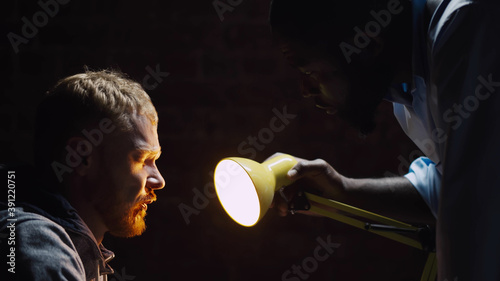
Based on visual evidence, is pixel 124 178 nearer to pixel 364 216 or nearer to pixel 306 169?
pixel 306 169

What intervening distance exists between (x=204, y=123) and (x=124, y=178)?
733 mm

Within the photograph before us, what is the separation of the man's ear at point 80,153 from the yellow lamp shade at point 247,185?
0.29m

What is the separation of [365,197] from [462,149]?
2.34ft

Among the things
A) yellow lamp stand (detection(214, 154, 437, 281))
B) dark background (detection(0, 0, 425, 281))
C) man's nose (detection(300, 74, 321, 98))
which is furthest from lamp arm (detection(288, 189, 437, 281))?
dark background (detection(0, 0, 425, 281))

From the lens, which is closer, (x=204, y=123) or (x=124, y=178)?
(x=124, y=178)

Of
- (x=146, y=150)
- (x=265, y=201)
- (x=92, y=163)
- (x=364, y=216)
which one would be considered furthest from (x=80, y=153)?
(x=364, y=216)

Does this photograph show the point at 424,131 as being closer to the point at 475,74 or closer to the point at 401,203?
the point at 401,203

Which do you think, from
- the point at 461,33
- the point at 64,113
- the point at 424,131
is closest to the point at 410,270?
the point at 424,131

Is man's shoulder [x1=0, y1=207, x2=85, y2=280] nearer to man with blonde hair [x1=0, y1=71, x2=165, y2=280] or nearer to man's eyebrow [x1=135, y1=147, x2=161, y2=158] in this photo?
man with blonde hair [x1=0, y1=71, x2=165, y2=280]

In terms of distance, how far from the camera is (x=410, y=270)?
185 cm

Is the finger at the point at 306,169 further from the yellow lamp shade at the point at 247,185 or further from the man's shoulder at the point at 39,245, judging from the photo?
the man's shoulder at the point at 39,245

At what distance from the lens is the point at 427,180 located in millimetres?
1446

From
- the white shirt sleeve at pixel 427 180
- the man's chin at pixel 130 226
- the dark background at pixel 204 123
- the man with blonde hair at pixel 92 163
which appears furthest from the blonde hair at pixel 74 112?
the white shirt sleeve at pixel 427 180

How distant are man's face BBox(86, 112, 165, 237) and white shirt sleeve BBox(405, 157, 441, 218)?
75 cm
